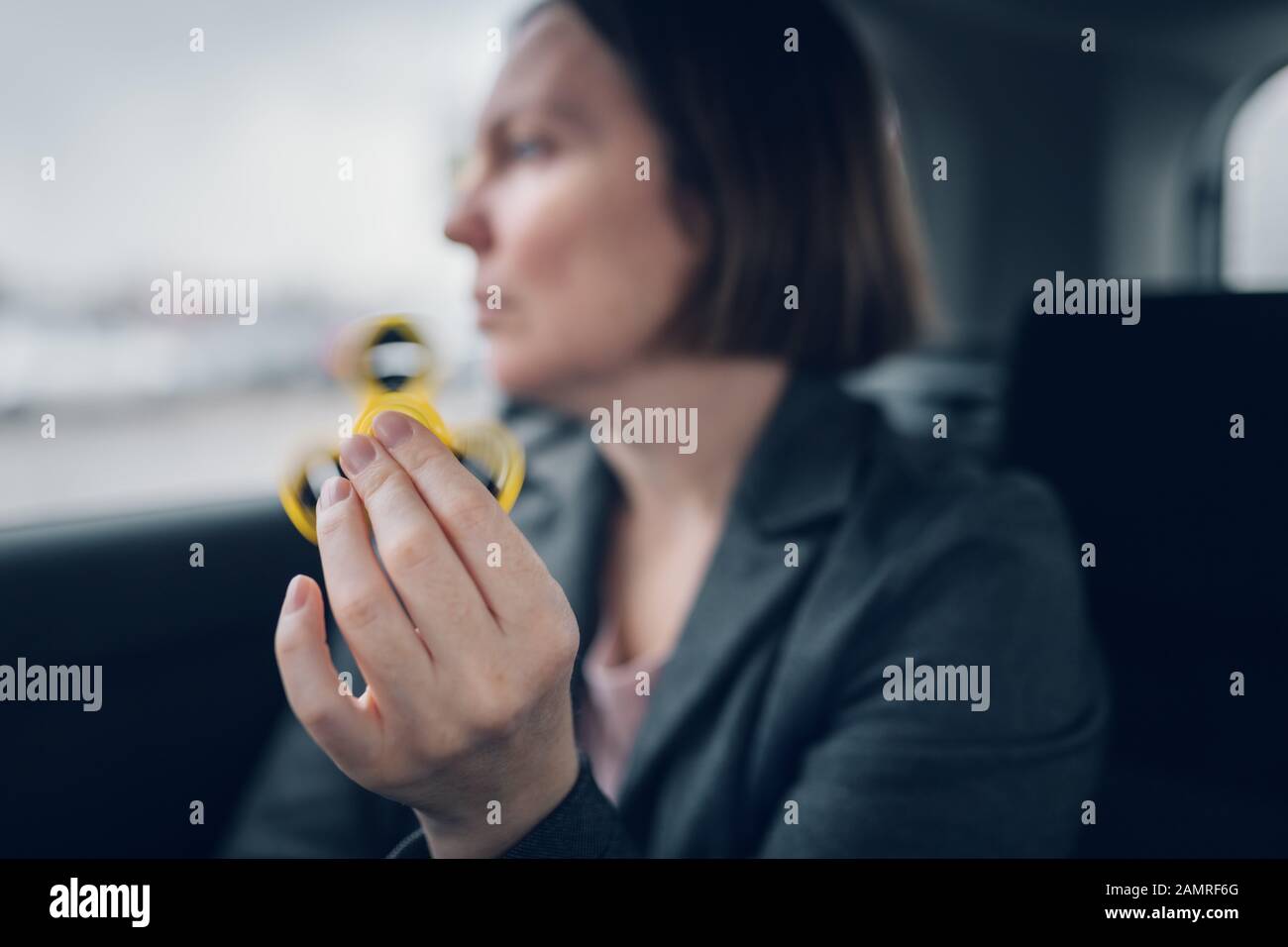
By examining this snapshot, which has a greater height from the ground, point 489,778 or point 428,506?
point 428,506

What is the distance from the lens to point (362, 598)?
367 millimetres

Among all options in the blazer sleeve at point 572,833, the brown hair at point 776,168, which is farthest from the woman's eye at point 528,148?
the blazer sleeve at point 572,833

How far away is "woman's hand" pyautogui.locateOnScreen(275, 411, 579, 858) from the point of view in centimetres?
37

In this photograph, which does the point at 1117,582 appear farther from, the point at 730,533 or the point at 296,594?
the point at 296,594

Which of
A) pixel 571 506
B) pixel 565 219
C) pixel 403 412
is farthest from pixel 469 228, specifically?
pixel 571 506

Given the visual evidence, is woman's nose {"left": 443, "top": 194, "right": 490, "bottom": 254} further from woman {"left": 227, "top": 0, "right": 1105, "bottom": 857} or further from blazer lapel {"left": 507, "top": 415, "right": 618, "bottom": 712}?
blazer lapel {"left": 507, "top": 415, "right": 618, "bottom": 712}

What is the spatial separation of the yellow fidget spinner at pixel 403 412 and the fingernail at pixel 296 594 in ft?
0.06

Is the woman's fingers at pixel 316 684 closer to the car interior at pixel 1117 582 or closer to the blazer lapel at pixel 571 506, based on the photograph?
the car interior at pixel 1117 582

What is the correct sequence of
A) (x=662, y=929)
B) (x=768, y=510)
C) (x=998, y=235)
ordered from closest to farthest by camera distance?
(x=662, y=929), (x=768, y=510), (x=998, y=235)

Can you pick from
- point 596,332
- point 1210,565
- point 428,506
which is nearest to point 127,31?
point 596,332

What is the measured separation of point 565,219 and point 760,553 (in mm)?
269

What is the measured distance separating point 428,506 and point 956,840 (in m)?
0.40

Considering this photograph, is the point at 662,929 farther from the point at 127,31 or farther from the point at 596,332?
the point at 127,31

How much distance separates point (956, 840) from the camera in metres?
0.59
